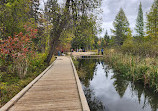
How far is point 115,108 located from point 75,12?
7.44 metres

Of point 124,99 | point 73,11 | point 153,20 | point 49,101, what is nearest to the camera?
point 49,101

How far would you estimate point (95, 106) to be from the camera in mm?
5211

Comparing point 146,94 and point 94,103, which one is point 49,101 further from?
point 146,94

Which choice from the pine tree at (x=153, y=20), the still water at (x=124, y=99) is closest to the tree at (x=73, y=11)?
the still water at (x=124, y=99)

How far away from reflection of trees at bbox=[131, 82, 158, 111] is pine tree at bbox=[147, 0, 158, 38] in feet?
86.9

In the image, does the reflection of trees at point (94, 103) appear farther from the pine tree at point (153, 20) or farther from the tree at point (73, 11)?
the pine tree at point (153, 20)

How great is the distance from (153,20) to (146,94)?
29658 millimetres

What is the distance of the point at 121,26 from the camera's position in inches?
1510

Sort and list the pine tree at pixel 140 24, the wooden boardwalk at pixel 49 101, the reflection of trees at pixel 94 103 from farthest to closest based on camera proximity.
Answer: the pine tree at pixel 140 24 < the reflection of trees at pixel 94 103 < the wooden boardwalk at pixel 49 101

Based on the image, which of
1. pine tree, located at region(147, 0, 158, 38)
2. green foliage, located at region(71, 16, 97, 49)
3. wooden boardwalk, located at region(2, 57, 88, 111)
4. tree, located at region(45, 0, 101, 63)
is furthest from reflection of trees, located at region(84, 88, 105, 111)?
pine tree, located at region(147, 0, 158, 38)

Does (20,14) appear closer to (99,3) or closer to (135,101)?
(99,3)

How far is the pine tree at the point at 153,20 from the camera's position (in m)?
27.9

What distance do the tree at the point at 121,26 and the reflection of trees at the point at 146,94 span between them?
33682 millimetres

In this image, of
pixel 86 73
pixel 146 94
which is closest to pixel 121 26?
pixel 86 73
